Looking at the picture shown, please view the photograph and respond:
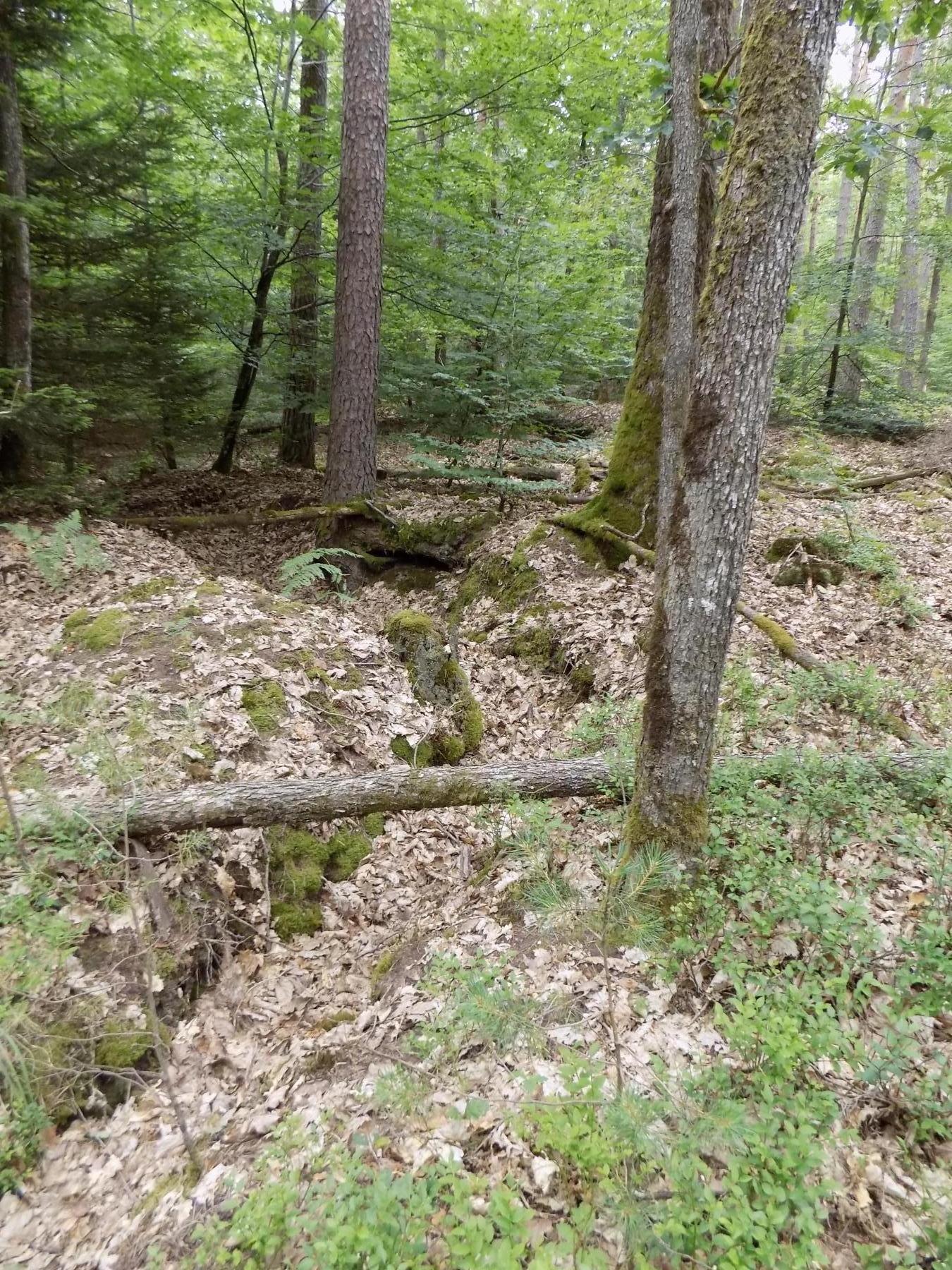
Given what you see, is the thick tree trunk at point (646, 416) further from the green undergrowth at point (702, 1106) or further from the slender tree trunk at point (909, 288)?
the slender tree trunk at point (909, 288)

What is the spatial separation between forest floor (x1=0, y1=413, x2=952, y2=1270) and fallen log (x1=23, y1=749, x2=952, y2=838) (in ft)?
0.56

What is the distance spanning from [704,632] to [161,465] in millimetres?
12053

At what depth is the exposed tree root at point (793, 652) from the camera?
4.70m

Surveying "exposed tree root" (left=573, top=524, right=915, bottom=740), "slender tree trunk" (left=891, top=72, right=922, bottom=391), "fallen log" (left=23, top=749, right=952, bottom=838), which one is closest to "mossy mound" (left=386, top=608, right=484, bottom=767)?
"fallen log" (left=23, top=749, right=952, bottom=838)

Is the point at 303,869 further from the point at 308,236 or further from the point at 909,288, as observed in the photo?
the point at 909,288

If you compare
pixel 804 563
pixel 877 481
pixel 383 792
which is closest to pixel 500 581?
pixel 804 563

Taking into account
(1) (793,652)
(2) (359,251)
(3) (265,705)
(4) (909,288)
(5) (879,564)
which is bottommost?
(3) (265,705)

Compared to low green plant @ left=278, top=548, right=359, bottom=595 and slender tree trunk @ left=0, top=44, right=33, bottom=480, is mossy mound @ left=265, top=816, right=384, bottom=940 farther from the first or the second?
slender tree trunk @ left=0, top=44, right=33, bottom=480

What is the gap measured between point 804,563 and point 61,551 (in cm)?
804

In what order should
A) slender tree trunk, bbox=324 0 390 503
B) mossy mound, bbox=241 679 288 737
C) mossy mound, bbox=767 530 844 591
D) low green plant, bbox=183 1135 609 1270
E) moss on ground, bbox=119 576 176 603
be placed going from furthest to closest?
slender tree trunk, bbox=324 0 390 503
mossy mound, bbox=767 530 844 591
moss on ground, bbox=119 576 176 603
mossy mound, bbox=241 679 288 737
low green plant, bbox=183 1135 609 1270

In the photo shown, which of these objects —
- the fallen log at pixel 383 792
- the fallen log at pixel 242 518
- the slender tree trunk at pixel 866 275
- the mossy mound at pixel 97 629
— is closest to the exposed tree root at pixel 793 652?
the fallen log at pixel 383 792

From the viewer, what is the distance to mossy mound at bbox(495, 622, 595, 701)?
6.20 m

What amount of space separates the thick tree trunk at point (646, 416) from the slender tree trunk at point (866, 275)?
298 inches

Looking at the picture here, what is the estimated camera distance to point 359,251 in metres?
8.04
